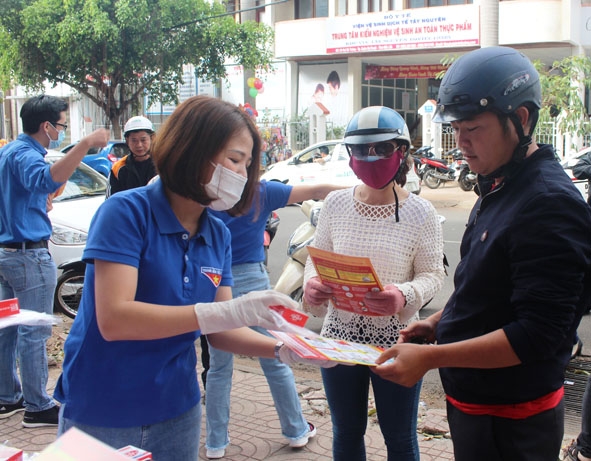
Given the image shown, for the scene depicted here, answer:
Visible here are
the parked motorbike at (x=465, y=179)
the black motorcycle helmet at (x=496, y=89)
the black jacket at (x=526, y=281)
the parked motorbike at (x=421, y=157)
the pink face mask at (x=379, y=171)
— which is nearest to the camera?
the black jacket at (x=526, y=281)

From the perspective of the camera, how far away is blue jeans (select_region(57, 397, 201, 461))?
204 cm

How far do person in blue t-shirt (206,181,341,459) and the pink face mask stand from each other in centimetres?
107

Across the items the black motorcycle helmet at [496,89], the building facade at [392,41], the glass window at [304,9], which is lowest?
the black motorcycle helmet at [496,89]

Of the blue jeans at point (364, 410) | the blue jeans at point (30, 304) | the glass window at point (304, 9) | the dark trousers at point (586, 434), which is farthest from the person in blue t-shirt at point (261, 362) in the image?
the glass window at point (304, 9)

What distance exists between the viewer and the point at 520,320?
75.9 inches

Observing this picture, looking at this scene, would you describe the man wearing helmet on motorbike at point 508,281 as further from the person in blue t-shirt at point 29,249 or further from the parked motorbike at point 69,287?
the parked motorbike at point 69,287

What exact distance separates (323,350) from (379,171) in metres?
0.99

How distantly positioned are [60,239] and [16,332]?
269 centimetres

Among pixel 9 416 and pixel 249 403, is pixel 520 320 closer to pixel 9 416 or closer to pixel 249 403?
pixel 249 403

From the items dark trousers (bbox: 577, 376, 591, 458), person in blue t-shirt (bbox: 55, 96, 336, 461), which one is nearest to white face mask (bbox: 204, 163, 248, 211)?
person in blue t-shirt (bbox: 55, 96, 336, 461)

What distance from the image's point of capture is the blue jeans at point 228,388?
3.98 metres

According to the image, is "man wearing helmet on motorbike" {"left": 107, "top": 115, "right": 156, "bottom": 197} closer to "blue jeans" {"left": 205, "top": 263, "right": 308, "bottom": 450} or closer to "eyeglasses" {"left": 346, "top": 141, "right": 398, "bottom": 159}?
"blue jeans" {"left": 205, "top": 263, "right": 308, "bottom": 450}

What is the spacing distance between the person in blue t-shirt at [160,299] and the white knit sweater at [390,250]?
868 millimetres

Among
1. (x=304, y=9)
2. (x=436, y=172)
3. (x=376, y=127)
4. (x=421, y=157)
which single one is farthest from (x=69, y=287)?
(x=304, y=9)
